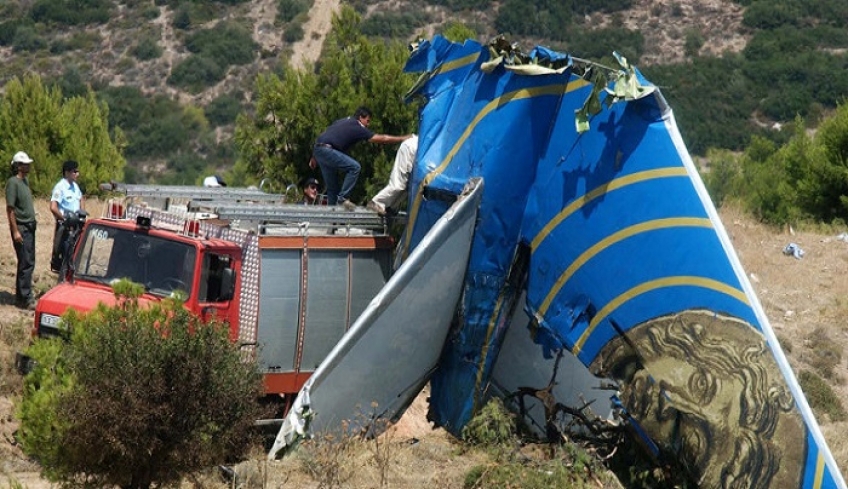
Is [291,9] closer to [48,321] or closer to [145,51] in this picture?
[145,51]

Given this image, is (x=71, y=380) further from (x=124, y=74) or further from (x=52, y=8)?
(x=52, y=8)

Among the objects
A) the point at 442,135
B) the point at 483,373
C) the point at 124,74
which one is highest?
the point at 442,135

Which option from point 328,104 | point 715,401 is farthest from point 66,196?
point 715,401

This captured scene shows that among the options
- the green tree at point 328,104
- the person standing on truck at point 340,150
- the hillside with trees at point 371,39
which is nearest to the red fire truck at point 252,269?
the person standing on truck at point 340,150

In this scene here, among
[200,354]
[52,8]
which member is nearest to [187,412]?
[200,354]

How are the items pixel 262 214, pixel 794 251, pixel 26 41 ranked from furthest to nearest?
pixel 26 41
pixel 794 251
pixel 262 214

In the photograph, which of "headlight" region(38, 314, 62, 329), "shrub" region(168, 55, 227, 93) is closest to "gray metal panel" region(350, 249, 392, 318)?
"headlight" region(38, 314, 62, 329)

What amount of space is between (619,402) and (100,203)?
57.5ft

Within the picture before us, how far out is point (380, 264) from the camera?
43.2ft

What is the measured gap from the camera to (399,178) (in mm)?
13211

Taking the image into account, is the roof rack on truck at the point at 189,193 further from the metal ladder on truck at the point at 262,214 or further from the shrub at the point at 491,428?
the shrub at the point at 491,428

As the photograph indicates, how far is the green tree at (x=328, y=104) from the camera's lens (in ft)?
68.6

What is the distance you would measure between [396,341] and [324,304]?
1757 mm

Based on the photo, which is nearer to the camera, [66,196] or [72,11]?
[66,196]
